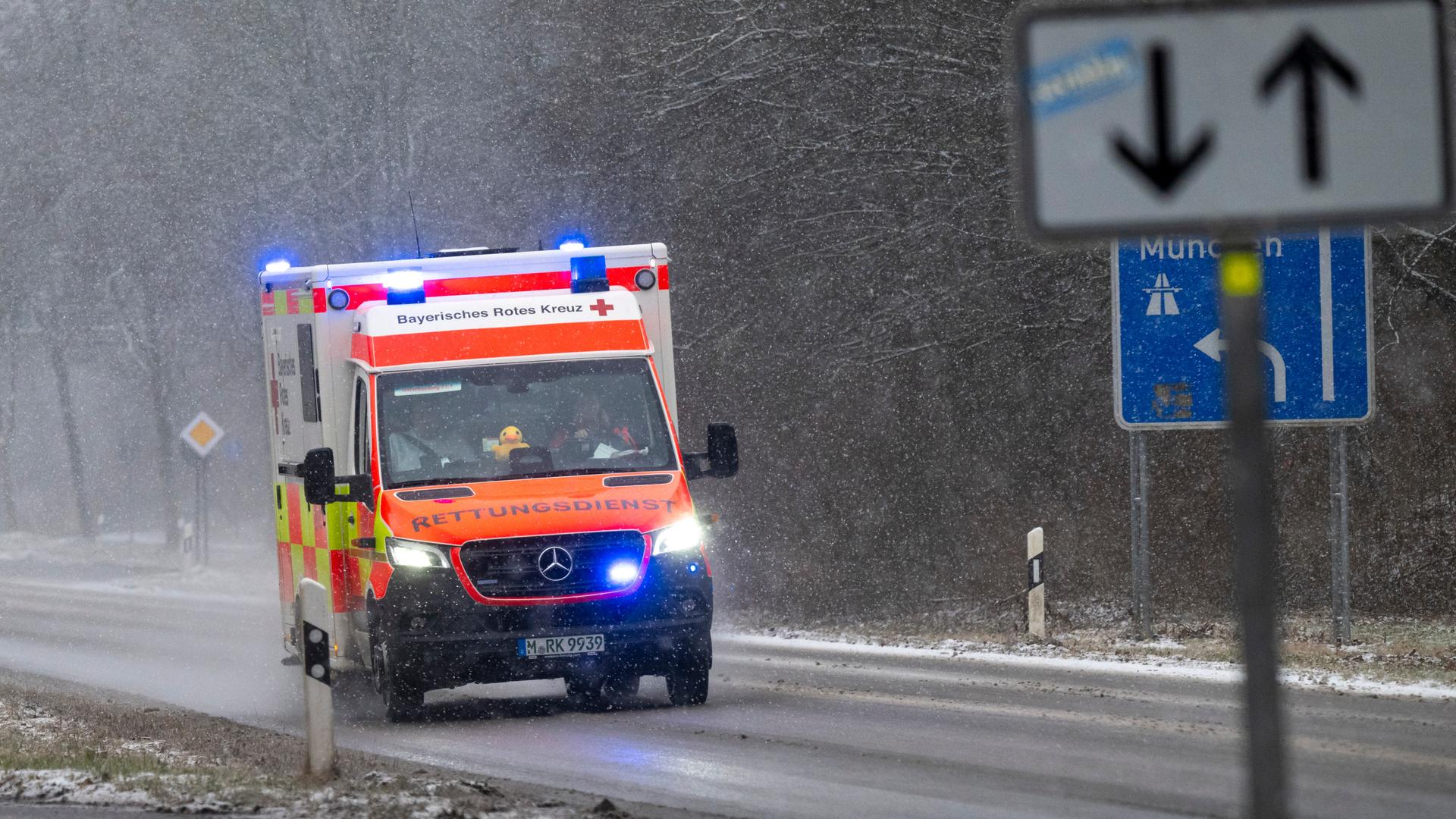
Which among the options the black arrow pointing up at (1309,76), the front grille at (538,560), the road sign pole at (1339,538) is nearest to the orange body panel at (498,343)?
the front grille at (538,560)

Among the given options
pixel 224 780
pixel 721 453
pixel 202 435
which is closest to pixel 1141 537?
pixel 721 453

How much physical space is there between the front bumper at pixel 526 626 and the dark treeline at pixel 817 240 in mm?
7366

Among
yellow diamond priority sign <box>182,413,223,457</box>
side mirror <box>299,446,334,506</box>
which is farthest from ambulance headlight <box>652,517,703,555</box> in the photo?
yellow diamond priority sign <box>182,413,223,457</box>

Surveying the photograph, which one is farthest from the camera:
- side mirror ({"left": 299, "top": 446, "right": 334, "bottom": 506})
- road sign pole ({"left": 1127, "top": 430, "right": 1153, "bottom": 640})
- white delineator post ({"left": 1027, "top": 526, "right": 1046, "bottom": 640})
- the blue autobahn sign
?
white delineator post ({"left": 1027, "top": 526, "right": 1046, "bottom": 640})

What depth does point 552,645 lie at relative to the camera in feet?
39.7

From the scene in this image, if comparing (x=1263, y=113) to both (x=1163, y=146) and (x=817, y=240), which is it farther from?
(x=817, y=240)

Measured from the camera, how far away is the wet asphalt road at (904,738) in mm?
8680

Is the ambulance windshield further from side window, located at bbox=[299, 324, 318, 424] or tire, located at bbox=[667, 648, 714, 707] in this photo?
tire, located at bbox=[667, 648, 714, 707]

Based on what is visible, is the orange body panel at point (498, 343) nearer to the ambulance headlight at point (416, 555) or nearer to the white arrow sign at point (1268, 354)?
the ambulance headlight at point (416, 555)

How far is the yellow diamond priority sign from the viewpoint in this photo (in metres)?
33.8

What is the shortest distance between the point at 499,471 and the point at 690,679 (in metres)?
1.74

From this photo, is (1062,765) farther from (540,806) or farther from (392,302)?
(392,302)

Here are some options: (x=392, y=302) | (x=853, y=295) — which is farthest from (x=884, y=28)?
(x=392, y=302)

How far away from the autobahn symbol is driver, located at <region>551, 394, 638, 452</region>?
9.01m
